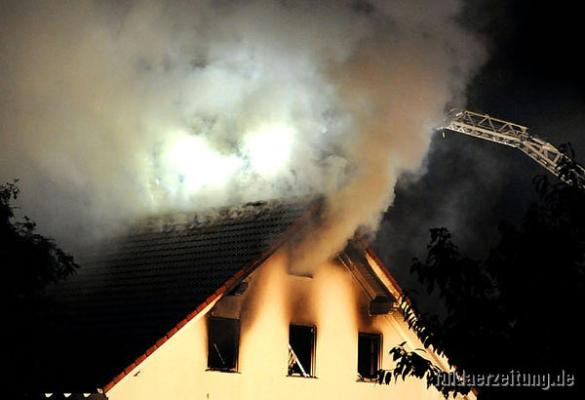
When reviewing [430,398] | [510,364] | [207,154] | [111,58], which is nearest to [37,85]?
[111,58]

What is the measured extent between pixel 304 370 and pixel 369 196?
11.6ft

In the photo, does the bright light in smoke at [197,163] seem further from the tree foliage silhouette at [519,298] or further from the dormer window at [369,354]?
the tree foliage silhouette at [519,298]

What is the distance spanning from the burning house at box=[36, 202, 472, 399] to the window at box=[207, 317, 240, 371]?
0.02 m

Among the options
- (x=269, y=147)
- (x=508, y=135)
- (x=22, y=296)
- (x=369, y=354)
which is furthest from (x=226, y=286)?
(x=508, y=135)

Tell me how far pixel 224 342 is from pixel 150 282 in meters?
1.94

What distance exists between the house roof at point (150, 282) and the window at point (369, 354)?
336 centimetres

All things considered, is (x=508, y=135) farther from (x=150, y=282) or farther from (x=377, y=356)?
(x=150, y=282)

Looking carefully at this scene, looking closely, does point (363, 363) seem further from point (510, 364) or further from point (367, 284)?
point (510, 364)

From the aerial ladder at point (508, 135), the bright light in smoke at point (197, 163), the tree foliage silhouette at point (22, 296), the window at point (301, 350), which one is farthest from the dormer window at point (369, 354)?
the aerial ladder at point (508, 135)

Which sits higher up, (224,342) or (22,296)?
(224,342)

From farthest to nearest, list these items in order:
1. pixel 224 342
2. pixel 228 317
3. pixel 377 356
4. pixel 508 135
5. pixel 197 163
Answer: pixel 508 135, pixel 197 163, pixel 377 356, pixel 224 342, pixel 228 317

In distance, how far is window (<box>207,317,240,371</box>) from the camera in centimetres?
2058

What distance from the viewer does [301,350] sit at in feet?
72.3

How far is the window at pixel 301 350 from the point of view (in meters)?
21.7
